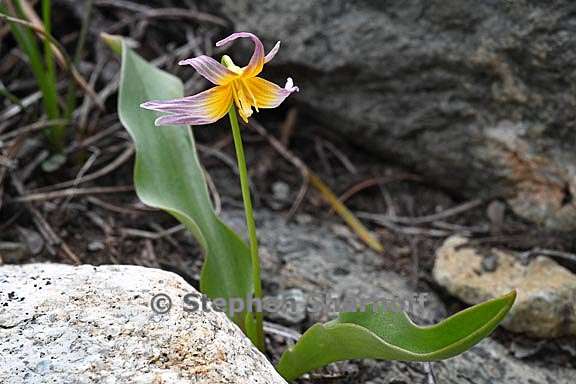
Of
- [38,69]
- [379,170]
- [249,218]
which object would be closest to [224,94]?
[249,218]

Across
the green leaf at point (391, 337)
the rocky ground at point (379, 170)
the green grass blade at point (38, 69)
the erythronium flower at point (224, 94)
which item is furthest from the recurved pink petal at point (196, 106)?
the green grass blade at point (38, 69)

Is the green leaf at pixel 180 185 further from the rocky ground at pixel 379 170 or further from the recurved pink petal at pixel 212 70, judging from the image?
the recurved pink petal at pixel 212 70

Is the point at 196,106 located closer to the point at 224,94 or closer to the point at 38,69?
the point at 224,94

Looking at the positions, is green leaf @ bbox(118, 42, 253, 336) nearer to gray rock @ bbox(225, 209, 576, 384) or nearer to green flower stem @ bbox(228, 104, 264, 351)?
green flower stem @ bbox(228, 104, 264, 351)

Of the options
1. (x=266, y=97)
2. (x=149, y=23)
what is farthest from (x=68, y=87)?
(x=266, y=97)

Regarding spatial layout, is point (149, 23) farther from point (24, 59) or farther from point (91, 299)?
point (91, 299)
